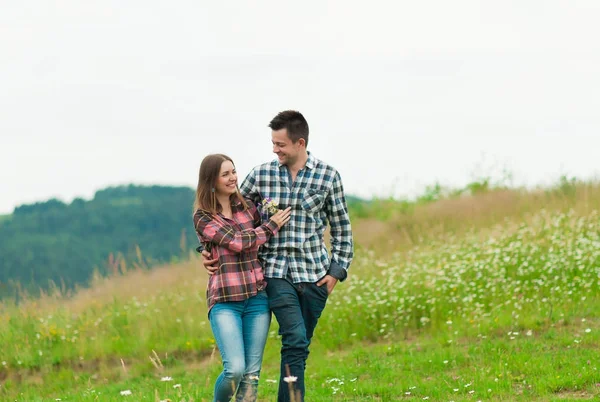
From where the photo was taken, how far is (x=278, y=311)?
5965 mm

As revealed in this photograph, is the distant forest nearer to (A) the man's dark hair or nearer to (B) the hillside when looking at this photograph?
(B) the hillside

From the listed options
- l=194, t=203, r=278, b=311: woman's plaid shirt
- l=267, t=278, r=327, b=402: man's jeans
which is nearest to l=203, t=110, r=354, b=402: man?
l=267, t=278, r=327, b=402: man's jeans

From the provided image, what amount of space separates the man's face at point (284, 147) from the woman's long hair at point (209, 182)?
41 cm

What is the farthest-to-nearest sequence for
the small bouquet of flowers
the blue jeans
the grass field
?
1. the grass field
2. the small bouquet of flowers
3. the blue jeans

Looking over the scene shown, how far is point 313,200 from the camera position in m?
6.22

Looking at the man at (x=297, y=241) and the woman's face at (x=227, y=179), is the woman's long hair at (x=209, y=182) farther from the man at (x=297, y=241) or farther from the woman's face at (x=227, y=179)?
the man at (x=297, y=241)

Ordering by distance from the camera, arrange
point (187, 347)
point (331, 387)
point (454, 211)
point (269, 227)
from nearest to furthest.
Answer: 1. point (269, 227)
2. point (331, 387)
3. point (187, 347)
4. point (454, 211)

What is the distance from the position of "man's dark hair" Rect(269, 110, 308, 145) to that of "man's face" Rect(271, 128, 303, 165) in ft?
0.10

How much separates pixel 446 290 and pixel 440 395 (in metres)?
4.61

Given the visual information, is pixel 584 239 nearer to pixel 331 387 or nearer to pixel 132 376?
pixel 331 387

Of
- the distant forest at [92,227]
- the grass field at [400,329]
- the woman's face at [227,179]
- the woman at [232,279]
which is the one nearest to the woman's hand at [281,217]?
the woman at [232,279]

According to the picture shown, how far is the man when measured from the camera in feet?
19.6

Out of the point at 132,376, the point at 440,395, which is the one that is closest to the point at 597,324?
the point at 440,395

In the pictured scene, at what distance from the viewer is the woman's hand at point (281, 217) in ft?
19.6
